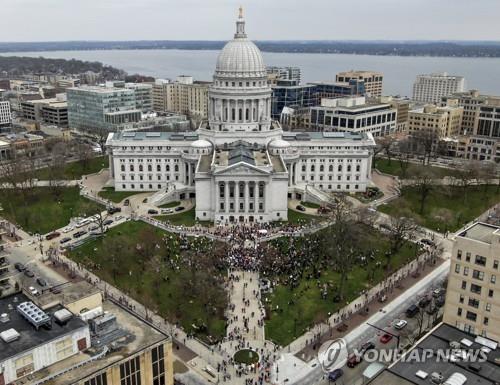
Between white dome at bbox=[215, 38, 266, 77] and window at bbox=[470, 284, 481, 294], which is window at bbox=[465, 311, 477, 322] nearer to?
window at bbox=[470, 284, 481, 294]

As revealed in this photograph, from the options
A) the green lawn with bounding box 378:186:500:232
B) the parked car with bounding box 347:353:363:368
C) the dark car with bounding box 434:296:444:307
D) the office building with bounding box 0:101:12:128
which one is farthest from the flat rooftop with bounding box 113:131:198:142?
the parked car with bounding box 347:353:363:368

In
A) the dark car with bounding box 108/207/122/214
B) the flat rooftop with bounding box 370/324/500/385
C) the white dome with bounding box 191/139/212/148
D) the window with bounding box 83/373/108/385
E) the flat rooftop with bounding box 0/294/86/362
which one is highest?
the white dome with bounding box 191/139/212/148

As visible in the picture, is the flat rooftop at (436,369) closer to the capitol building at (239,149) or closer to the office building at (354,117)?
the capitol building at (239,149)

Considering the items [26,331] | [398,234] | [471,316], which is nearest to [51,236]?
[26,331]

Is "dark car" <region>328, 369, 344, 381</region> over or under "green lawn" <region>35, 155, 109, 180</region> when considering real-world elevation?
under

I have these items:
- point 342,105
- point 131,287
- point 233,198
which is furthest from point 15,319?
point 342,105
